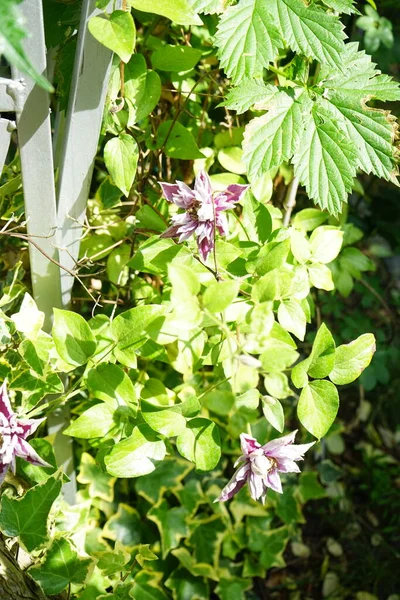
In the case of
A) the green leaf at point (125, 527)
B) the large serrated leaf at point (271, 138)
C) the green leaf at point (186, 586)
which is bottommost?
the green leaf at point (186, 586)

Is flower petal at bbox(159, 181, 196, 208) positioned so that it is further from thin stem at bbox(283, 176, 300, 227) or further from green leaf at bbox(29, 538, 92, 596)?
green leaf at bbox(29, 538, 92, 596)

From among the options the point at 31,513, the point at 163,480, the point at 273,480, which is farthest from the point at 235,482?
the point at 163,480

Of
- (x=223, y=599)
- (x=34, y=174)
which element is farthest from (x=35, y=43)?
(x=223, y=599)

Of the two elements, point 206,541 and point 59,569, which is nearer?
point 59,569

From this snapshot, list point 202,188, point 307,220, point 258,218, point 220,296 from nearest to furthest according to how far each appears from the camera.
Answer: point 220,296 → point 202,188 → point 258,218 → point 307,220

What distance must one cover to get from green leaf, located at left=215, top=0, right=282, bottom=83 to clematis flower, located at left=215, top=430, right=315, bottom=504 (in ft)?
1.65

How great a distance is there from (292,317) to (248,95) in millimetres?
343

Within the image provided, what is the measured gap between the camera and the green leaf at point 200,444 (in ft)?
3.04

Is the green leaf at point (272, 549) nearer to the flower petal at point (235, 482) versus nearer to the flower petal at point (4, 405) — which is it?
the flower petal at point (235, 482)

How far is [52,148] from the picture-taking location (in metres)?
1.05

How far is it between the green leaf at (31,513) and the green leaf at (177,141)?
23.5 inches

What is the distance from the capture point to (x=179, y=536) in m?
1.51

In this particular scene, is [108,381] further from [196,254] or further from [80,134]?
[80,134]

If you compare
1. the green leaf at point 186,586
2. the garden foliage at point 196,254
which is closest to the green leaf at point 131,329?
the garden foliage at point 196,254
